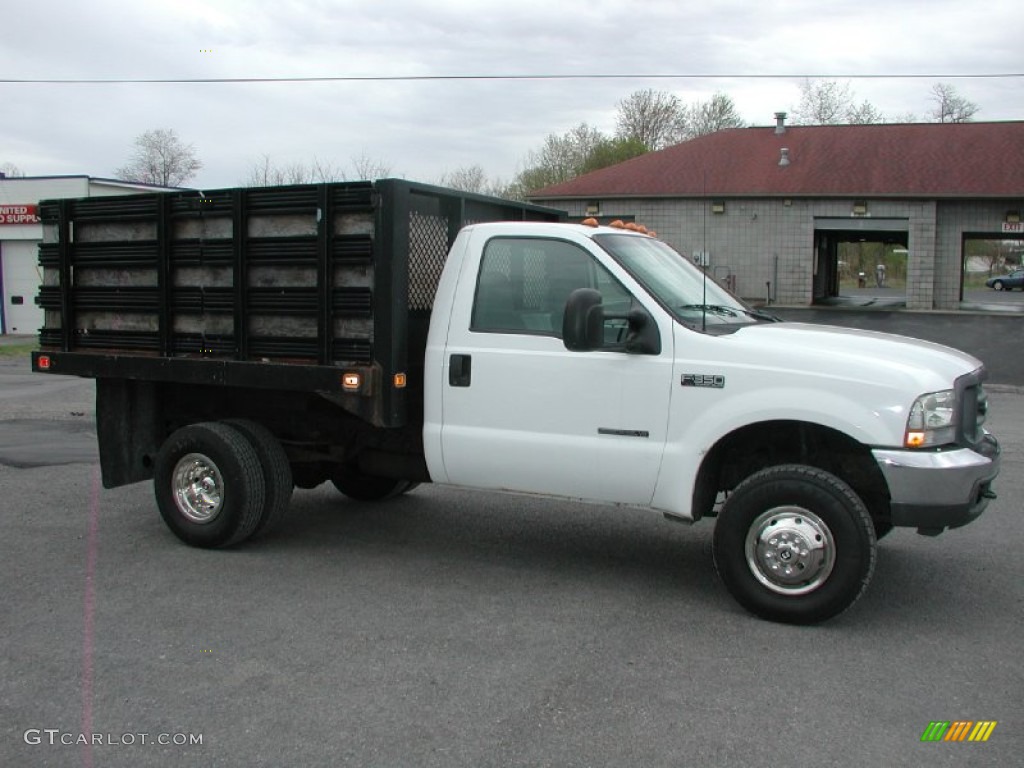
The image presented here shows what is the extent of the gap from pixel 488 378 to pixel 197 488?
88.5 inches

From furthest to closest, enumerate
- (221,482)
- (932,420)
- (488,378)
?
(221,482)
(488,378)
(932,420)

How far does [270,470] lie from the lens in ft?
21.7

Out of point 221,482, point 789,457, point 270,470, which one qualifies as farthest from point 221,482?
point 789,457

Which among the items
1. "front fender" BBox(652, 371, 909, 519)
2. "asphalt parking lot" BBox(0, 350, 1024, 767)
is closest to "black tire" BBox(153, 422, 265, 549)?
"asphalt parking lot" BBox(0, 350, 1024, 767)

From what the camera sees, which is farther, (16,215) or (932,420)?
(16,215)

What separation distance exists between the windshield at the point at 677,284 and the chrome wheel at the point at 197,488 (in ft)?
9.77

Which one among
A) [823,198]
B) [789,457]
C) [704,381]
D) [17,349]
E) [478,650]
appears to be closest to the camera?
[478,650]

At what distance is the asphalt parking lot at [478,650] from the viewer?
3.91m

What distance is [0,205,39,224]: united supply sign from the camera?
98.7 feet

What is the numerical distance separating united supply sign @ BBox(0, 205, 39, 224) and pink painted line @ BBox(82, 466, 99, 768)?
25.0 metres

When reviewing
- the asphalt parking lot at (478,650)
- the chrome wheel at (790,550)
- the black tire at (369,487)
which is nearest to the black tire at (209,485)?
the asphalt parking lot at (478,650)

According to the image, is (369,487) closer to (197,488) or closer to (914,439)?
(197,488)

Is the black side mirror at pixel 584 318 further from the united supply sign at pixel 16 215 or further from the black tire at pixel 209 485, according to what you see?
the united supply sign at pixel 16 215

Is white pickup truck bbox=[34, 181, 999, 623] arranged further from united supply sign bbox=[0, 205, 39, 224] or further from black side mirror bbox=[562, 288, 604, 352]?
united supply sign bbox=[0, 205, 39, 224]
